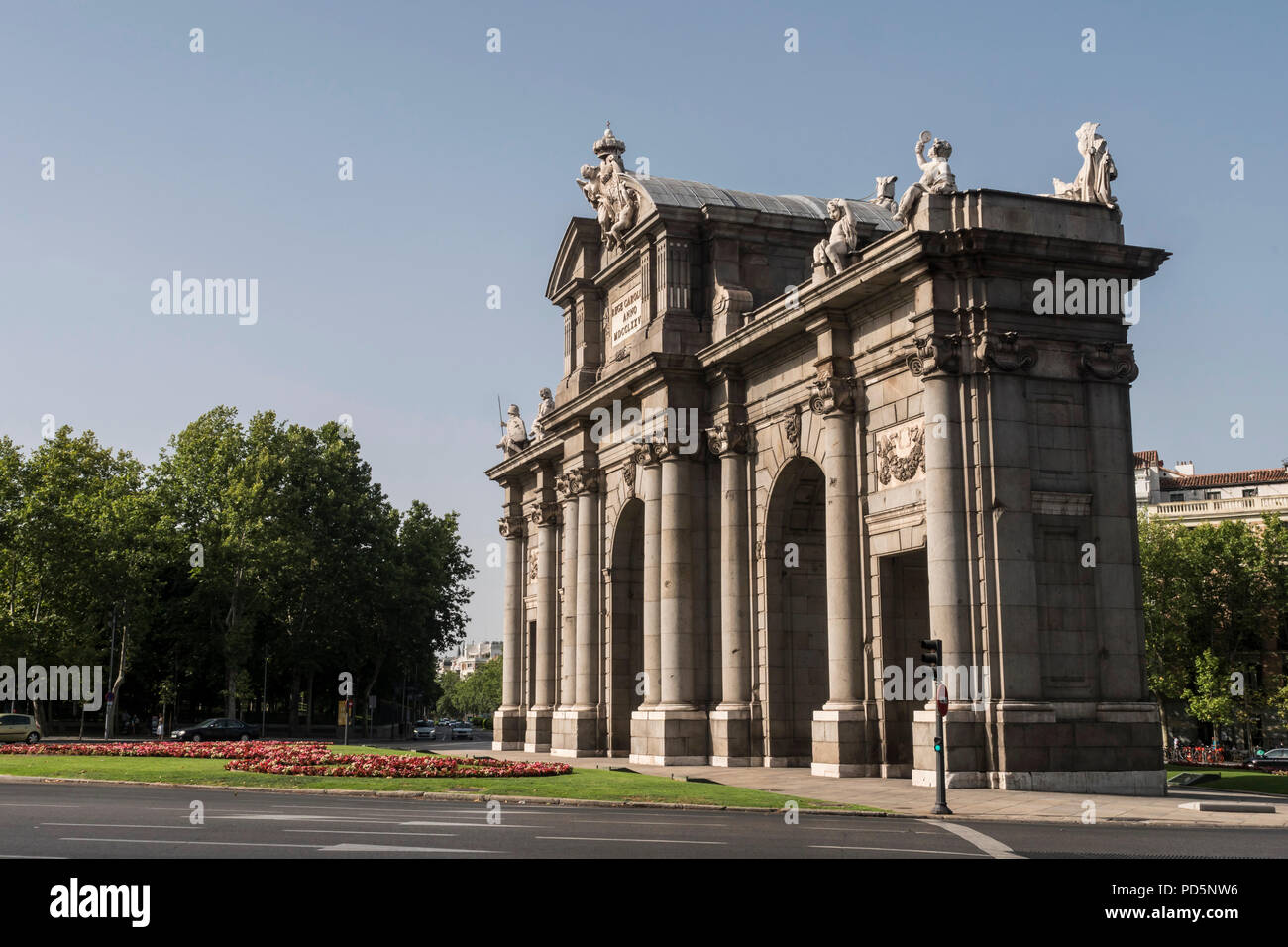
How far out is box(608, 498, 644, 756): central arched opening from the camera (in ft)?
154

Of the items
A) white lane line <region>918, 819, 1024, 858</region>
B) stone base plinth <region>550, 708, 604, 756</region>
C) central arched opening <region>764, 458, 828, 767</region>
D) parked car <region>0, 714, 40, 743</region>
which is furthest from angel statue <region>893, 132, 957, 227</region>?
parked car <region>0, 714, 40, 743</region>

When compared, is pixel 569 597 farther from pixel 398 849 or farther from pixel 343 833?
pixel 398 849

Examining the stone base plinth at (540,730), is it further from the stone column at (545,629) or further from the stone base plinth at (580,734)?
the stone base plinth at (580,734)

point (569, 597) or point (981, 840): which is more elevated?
point (569, 597)

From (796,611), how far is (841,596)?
5.06m

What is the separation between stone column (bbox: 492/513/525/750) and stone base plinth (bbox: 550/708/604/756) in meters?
10.7

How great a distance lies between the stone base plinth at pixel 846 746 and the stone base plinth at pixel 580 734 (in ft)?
51.4

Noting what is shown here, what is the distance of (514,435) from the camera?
6122cm

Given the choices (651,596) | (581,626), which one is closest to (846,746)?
(651,596)

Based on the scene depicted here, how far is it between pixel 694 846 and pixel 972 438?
16455mm

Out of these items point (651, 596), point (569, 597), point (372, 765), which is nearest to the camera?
point (372, 765)

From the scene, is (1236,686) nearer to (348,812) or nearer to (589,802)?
(589,802)

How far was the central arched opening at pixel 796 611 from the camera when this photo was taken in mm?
37906
